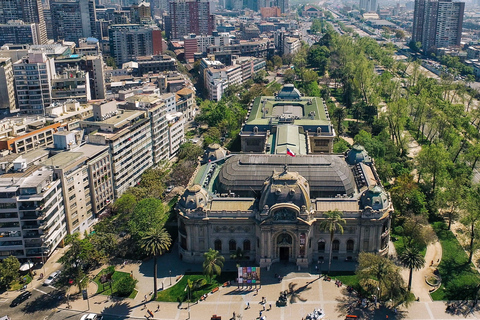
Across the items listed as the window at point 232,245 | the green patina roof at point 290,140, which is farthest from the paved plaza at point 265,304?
the green patina roof at point 290,140

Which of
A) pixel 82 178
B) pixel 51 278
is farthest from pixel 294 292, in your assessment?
pixel 82 178

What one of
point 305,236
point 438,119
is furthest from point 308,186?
point 438,119

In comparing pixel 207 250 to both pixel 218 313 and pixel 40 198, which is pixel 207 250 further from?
pixel 40 198

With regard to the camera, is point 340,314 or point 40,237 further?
point 40,237

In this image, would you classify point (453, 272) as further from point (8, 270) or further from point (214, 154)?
point (8, 270)

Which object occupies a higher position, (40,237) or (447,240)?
(40,237)

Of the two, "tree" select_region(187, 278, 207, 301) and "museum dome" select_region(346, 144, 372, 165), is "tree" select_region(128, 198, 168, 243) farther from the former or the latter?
"museum dome" select_region(346, 144, 372, 165)

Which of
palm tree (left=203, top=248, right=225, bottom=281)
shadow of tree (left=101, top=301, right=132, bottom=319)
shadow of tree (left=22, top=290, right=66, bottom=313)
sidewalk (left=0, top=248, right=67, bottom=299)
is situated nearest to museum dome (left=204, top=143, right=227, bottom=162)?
palm tree (left=203, top=248, right=225, bottom=281)
